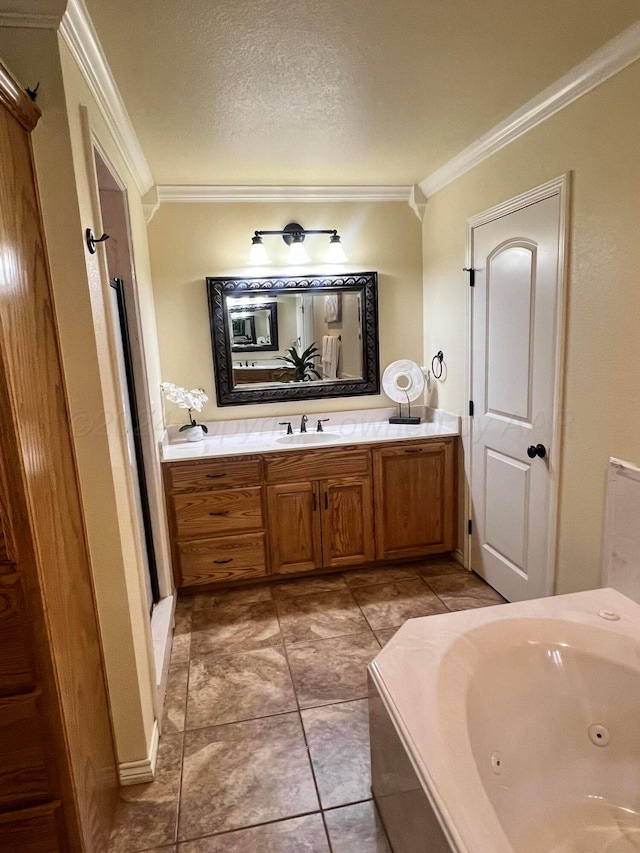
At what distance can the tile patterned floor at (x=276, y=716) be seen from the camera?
1553 mm

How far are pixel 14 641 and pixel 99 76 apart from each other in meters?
1.68

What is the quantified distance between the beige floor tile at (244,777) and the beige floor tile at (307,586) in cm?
96

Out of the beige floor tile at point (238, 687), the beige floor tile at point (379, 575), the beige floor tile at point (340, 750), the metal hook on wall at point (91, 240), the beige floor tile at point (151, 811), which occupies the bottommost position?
the beige floor tile at point (151, 811)

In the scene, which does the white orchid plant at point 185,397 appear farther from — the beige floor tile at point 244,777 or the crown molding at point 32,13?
the crown molding at point 32,13

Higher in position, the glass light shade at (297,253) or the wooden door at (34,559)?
the glass light shade at (297,253)

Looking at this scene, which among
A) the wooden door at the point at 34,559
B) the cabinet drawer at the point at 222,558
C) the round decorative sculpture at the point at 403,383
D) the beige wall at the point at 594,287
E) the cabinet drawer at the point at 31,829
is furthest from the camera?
the round decorative sculpture at the point at 403,383

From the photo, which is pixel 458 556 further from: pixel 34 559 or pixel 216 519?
pixel 34 559

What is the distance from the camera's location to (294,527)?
296 cm

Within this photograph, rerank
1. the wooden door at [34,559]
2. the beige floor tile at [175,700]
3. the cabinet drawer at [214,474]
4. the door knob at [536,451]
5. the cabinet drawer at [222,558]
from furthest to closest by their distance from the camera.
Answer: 1. the cabinet drawer at [222,558]
2. the cabinet drawer at [214,474]
3. the door knob at [536,451]
4. the beige floor tile at [175,700]
5. the wooden door at [34,559]

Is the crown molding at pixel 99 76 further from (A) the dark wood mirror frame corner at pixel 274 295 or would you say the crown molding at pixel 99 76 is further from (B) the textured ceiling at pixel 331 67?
(A) the dark wood mirror frame corner at pixel 274 295

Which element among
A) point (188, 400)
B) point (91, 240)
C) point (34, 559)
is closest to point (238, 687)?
point (34, 559)

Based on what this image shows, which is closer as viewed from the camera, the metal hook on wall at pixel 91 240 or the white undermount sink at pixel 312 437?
the metal hook on wall at pixel 91 240

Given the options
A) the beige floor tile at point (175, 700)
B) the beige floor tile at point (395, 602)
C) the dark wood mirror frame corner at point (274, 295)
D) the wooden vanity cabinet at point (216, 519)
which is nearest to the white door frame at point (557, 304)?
the beige floor tile at point (395, 602)

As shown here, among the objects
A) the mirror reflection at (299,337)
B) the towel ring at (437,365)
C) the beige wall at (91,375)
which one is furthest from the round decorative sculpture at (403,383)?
the beige wall at (91,375)
